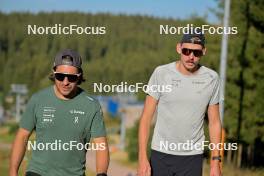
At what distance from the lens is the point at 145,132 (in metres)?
4.72

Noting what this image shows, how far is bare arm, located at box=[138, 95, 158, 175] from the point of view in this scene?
15.1ft

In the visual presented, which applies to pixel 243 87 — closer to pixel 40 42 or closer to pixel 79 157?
pixel 79 157

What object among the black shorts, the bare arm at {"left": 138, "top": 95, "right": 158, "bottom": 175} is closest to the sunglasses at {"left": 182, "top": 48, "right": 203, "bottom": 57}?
the bare arm at {"left": 138, "top": 95, "right": 158, "bottom": 175}

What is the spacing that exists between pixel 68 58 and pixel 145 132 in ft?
3.49

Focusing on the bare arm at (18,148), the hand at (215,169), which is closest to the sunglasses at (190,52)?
the hand at (215,169)

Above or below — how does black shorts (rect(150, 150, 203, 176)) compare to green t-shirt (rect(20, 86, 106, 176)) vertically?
below

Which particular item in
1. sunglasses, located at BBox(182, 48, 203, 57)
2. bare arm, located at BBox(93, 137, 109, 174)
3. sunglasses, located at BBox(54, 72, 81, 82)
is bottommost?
Result: bare arm, located at BBox(93, 137, 109, 174)

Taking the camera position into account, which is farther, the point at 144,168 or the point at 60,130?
the point at 144,168

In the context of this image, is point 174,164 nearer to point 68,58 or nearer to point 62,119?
point 62,119

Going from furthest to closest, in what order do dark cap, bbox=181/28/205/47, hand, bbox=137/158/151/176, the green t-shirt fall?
1. dark cap, bbox=181/28/205/47
2. hand, bbox=137/158/151/176
3. the green t-shirt

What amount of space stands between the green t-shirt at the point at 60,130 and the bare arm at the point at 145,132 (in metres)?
0.66

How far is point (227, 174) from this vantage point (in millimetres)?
14773

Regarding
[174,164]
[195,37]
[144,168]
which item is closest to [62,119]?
[144,168]

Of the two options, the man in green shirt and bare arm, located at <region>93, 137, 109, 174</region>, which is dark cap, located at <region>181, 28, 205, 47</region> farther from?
bare arm, located at <region>93, 137, 109, 174</region>
